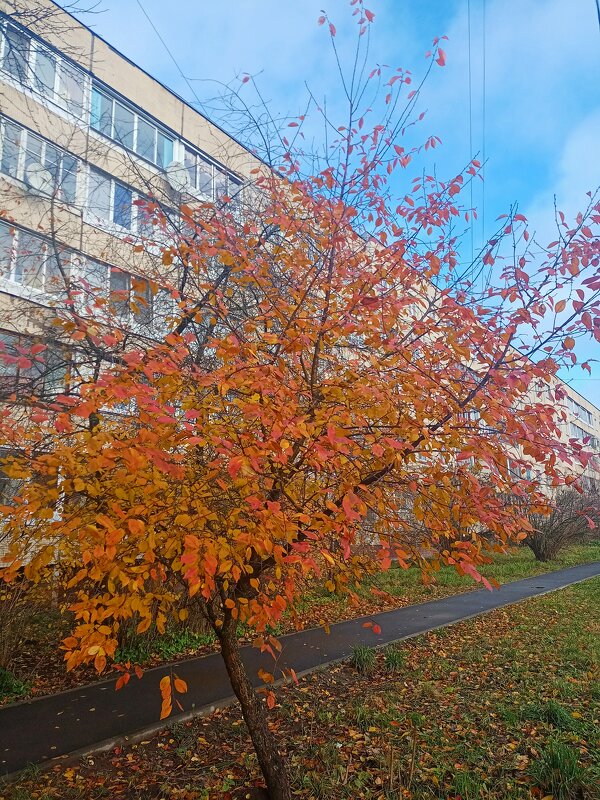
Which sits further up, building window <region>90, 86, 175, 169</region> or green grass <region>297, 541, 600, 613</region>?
building window <region>90, 86, 175, 169</region>

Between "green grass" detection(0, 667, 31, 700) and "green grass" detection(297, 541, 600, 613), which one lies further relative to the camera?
"green grass" detection(297, 541, 600, 613)

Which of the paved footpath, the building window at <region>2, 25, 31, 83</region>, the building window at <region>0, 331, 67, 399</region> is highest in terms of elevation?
the building window at <region>2, 25, 31, 83</region>

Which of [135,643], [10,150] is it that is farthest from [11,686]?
[10,150]

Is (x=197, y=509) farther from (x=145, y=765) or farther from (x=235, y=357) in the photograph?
(x=145, y=765)

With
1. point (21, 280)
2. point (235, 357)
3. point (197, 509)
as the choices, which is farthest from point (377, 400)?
point (21, 280)

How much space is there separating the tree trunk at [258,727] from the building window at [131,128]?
14.4 metres

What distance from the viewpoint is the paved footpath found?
4.71 m

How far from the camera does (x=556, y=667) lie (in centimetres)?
650

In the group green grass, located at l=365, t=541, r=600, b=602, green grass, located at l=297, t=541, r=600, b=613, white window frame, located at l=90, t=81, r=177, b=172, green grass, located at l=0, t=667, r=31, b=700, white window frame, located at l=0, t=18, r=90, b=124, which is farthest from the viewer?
white window frame, located at l=90, t=81, r=177, b=172

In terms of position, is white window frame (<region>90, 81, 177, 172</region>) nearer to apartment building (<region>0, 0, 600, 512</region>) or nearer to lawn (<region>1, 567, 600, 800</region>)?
apartment building (<region>0, 0, 600, 512</region>)

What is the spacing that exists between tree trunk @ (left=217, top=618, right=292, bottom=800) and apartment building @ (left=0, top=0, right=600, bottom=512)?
5.42 m

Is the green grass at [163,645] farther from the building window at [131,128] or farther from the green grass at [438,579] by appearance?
the building window at [131,128]

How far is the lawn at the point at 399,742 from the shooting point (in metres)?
3.80

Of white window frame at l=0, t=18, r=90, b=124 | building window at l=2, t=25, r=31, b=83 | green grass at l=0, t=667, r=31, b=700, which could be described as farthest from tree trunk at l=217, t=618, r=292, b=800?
building window at l=2, t=25, r=31, b=83
